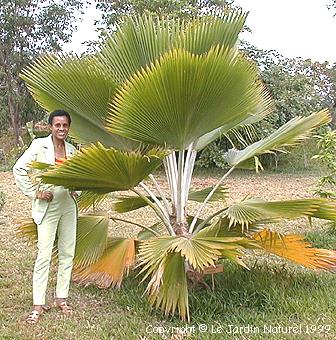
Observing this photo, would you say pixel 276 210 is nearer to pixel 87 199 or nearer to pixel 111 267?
pixel 111 267

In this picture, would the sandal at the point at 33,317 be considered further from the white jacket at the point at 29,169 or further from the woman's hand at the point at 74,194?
the woman's hand at the point at 74,194

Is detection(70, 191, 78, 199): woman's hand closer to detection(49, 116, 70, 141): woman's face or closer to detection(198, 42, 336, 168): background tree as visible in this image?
detection(49, 116, 70, 141): woman's face

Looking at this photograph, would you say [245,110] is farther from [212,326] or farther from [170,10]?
[170,10]

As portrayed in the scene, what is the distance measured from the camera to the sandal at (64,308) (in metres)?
3.63

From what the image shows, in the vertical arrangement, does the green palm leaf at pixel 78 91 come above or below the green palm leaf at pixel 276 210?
above

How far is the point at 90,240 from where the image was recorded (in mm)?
3889

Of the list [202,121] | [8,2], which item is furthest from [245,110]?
[8,2]

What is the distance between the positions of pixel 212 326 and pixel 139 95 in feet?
5.04

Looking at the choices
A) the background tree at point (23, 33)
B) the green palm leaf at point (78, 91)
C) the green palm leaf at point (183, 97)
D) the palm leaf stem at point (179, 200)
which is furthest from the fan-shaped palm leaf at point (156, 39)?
the background tree at point (23, 33)

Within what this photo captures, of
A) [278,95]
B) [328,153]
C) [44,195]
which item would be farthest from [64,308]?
[278,95]

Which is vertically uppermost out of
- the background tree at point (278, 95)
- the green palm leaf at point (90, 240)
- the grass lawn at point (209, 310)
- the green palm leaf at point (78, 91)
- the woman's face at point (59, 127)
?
the background tree at point (278, 95)

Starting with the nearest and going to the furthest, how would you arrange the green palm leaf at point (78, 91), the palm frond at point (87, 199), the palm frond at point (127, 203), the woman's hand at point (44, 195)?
the woman's hand at point (44, 195) → the green palm leaf at point (78, 91) → the palm frond at point (87, 199) → the palm frond at point (127, 203)

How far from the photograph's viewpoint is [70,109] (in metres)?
3.87

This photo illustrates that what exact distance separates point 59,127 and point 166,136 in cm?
75
